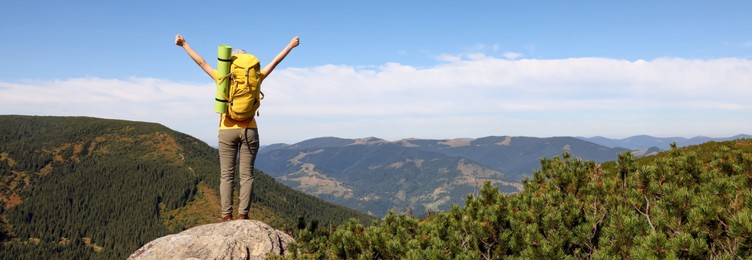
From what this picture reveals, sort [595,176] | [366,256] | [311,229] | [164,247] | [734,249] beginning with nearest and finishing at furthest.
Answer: [734,249], [366,256], [164,247], [311,229], [595,176]

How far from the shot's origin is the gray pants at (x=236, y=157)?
31.2 ft

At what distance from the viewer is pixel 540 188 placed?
1149 centimetres

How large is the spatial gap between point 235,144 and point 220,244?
84.6 inches

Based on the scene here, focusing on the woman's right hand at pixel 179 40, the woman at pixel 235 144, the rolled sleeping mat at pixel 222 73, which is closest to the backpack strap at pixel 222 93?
the rolled sleeping mat at pixel 222 73

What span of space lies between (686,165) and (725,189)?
182 cm

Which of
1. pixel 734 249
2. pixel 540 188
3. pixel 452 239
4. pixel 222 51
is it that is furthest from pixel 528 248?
pixel 222 51

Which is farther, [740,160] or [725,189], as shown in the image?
[740,160]

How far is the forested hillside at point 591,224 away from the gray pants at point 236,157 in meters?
2.04

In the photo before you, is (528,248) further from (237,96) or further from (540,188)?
(237,96)

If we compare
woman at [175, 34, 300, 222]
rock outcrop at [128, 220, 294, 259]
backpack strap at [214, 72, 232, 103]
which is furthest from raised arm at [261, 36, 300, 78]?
rock outcrop at [128, 220, 294, 259]

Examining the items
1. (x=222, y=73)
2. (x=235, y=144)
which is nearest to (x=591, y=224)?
(x=235, y=144)

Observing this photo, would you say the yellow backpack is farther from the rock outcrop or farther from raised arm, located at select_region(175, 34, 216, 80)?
the rock outcrop

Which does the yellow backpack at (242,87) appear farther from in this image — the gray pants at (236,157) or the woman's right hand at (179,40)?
the woman's right hand at (179,40)

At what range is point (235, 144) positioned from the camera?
9.57 meters
